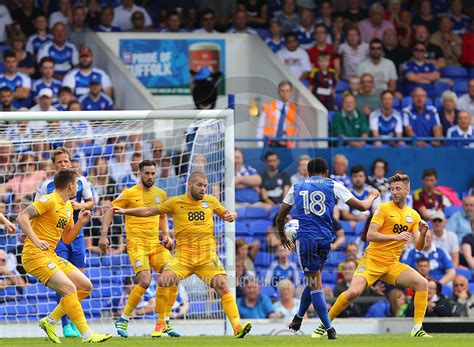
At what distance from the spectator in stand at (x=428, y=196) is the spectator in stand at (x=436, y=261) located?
3.10 feet

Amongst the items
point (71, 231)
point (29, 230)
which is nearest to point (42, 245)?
point (29, 230)

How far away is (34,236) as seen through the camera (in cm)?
1191

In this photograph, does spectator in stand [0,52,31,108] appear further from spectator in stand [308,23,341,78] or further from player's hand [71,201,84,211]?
player's hand [71,201,84,211]

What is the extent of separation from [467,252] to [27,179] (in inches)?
243

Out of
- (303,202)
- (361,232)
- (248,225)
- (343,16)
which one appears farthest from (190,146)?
(343,16)

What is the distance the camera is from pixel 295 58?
20188mm

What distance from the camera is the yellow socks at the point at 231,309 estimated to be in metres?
13.0

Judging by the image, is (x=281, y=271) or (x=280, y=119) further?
(x=280, y=119)

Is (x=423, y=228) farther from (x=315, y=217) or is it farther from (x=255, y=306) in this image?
(x=255, y=306)

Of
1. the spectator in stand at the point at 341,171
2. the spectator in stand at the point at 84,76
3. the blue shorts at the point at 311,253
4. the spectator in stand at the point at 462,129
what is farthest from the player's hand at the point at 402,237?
the spectator in stand at the point at 84,76

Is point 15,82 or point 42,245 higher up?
point 15,82

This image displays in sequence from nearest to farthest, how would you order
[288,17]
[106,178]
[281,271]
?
[106,178]
[281,271]
[288,17]

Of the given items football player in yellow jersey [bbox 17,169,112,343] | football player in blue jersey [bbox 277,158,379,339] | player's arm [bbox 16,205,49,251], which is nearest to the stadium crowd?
football player in yellow jersey [bbox 17,169,112,343]

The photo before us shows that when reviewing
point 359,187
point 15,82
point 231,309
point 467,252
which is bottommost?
point 231,309
